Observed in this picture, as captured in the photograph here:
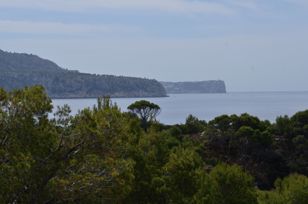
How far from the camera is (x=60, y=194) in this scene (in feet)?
48.1

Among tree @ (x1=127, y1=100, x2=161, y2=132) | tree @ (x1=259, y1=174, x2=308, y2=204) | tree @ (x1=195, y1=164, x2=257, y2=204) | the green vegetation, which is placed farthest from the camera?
tree @ (x1=127, y1=100, x2=161, y2=132)

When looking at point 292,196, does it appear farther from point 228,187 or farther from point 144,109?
point 144,109

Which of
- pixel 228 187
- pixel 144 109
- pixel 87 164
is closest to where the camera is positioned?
pixel 87 164

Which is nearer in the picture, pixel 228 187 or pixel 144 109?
pixel 228 187

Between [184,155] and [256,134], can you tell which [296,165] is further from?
[184,155]

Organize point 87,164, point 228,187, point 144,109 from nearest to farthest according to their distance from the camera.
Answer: point 87,164, point 228,187, point 144,109

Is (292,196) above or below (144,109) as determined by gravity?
below

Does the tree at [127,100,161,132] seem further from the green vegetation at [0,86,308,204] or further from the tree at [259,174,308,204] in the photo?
the green vegetation at [0,86,308,204]

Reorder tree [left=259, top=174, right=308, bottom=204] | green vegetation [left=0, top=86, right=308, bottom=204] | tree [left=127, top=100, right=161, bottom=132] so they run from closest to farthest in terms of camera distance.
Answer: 1. green vegetation [left=0, top=86, right=308, bottom=204]
2. tree [left=259, top=174, right=308, bottom=204]
3. tree [left=127, top=100, right=161, bottom=132]

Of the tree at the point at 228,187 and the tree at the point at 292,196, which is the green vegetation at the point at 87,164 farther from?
the tree at the point at 292,196

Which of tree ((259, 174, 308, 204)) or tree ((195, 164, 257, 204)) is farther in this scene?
tree ((259, 174, 308, 204))

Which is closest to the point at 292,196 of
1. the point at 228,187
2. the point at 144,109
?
the point at 228,187

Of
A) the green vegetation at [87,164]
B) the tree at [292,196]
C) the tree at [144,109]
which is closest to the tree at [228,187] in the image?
the green vegetation at [87,164]

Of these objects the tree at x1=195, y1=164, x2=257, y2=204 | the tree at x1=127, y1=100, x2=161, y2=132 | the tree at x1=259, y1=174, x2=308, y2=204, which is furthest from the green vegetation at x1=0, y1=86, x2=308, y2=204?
the tree at x1=127, y1=100, x2=161, y2=132
